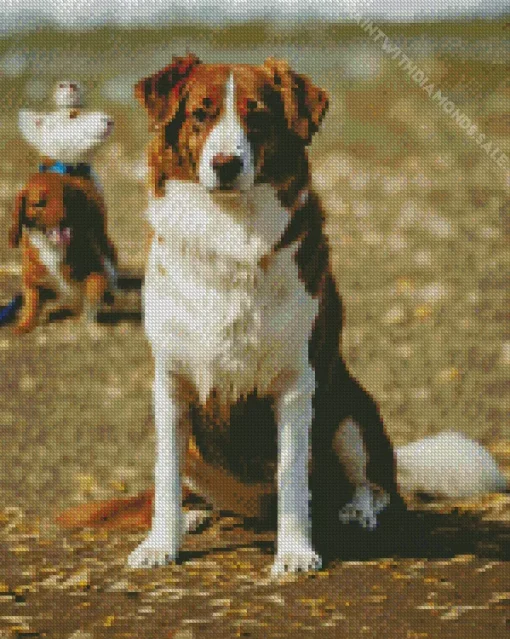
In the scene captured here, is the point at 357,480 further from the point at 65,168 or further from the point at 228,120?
the point at 65,168

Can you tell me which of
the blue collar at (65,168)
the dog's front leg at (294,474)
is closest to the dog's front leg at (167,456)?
the dog's front leg at (294,474)

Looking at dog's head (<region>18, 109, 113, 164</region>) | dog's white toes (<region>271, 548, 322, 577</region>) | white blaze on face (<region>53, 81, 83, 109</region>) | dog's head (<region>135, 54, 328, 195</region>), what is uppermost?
white blaze on face (<region>53, 81, 83, 109</region>)

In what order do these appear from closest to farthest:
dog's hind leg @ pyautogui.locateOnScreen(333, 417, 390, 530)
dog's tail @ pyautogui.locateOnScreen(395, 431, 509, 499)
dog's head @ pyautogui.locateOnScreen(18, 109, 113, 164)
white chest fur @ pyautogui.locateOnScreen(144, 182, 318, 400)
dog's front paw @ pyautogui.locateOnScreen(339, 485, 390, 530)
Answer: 1. white chest fur @ pyautogui.locateOnScreen(144, 182, 318, 400)
2. dog's hind leg @ pyautogui.locateOnScreen(333, 417, 390, 530)
3. dog's front paw @ pyautogui.locateOnScreen(339, 485, 390, 530)
4. dog's tail @ pyautogui.locateOnScreen(395, 431, 509, 499)
5. dog's head @ pyautogui.locateOnScreen(18, 109, 113, 164)

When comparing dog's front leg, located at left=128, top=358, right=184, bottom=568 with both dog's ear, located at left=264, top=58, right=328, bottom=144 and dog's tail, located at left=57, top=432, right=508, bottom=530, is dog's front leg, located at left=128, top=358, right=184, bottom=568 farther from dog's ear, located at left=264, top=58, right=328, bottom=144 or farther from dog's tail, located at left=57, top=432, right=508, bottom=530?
dog's tail, located at left=57, top=432, right=508, bottom=530

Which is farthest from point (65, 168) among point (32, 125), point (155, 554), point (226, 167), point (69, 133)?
point (226, 167)

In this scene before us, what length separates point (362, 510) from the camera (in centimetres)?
493

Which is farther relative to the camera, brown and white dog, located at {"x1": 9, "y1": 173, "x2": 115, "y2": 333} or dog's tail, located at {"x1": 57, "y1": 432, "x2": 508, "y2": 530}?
brown and white dog, located at {"x1": 9, "y1": 173, "x2": 115, "y2": 333}

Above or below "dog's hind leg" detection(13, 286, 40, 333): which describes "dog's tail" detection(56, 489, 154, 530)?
below

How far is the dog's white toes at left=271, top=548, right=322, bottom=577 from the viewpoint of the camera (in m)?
4.48

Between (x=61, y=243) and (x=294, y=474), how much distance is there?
3.63 m

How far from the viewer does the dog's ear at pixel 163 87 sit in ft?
13.8

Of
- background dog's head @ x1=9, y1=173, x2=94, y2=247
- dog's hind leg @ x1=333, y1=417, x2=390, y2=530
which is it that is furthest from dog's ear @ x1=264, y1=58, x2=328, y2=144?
background dog's head @ x1=9, y1=173, x2=94, y2=247

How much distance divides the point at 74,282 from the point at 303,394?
146 inches

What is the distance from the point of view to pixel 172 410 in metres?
4.51
